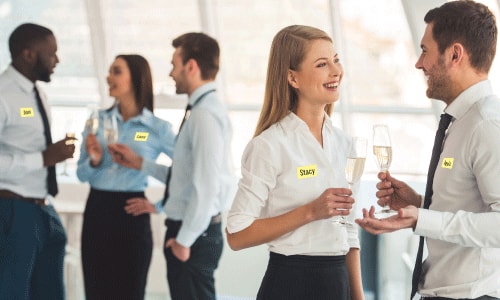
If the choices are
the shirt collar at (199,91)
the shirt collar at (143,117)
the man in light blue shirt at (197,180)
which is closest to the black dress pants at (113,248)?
the man in light blue shirt at (197,180)

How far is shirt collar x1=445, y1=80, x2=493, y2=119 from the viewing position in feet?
7.19

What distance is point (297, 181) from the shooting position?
7.45 ft

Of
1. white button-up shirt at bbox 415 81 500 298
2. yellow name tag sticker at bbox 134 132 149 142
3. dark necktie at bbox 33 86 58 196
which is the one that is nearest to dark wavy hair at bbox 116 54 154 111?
yellow name tag sticker at bbox 134 132 149 142

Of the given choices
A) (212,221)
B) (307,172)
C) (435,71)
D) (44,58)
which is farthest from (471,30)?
(44,58)

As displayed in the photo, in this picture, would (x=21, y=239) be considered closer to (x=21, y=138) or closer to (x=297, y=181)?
(x=21, y=138)

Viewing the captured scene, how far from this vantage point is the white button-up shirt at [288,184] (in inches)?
88.4

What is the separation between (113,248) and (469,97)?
7.36 feet

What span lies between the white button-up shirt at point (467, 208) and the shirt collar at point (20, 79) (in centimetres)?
251

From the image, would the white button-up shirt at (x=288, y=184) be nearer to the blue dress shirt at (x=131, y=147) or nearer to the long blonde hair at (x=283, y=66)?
the long blonde hair at (x=283, y=66)

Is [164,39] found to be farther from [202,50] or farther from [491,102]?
[491,102]

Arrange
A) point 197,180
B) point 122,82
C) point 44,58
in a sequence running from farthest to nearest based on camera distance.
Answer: point 122,82, point 44,58, point 197,180

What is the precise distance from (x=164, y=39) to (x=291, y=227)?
686 cm

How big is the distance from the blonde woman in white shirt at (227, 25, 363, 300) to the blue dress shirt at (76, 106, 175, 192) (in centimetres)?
182

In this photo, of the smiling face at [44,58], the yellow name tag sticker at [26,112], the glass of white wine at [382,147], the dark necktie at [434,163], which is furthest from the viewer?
the smiling face at [44,58]
